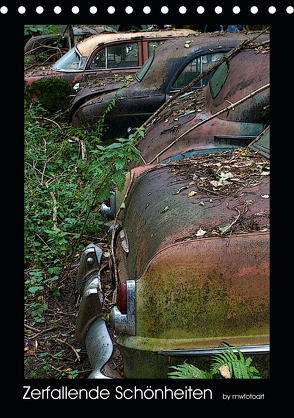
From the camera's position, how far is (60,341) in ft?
11.8

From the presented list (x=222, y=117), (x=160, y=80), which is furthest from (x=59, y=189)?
(x=222, y=117)

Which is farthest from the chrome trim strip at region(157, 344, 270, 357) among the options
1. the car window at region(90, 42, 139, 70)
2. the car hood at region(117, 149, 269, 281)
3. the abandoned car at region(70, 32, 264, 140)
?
Answer: the car window at region(90, 42, 139, 70)

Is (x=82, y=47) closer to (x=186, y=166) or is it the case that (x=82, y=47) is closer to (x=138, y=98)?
(x=138, y=98)

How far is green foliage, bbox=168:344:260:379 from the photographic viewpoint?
2.03m

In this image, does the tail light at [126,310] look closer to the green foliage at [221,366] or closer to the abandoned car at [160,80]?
the green foliage at [221,366]

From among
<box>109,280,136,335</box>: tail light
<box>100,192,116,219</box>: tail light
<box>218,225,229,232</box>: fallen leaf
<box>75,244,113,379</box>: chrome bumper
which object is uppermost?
<box>218,225,229,232</box>: fallen leaf

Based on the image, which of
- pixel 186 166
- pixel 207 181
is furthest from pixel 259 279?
pixel 186 166

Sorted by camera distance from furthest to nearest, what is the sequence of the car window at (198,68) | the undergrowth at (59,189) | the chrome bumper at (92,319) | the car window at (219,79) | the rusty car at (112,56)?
the rusty car at (112,56) < the car window at (198,68) < the car window at (219,79) < the undergrowth at (59,189) < the chrome bumper at (92,319)

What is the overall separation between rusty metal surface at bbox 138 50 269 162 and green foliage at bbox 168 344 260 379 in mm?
2192

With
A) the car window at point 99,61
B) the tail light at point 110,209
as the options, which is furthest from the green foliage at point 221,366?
the car window at point 99,61

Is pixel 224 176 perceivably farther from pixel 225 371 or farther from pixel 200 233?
pixel 225 371

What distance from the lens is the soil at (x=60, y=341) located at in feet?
10.5

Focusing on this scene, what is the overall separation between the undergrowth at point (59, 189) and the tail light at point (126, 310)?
1380 millimetres

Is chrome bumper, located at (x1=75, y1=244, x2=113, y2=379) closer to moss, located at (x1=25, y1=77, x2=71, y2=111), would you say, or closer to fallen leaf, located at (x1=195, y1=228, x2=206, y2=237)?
fallen leaf, located at (x1=195, y1=228, x2=206, y2=237)
